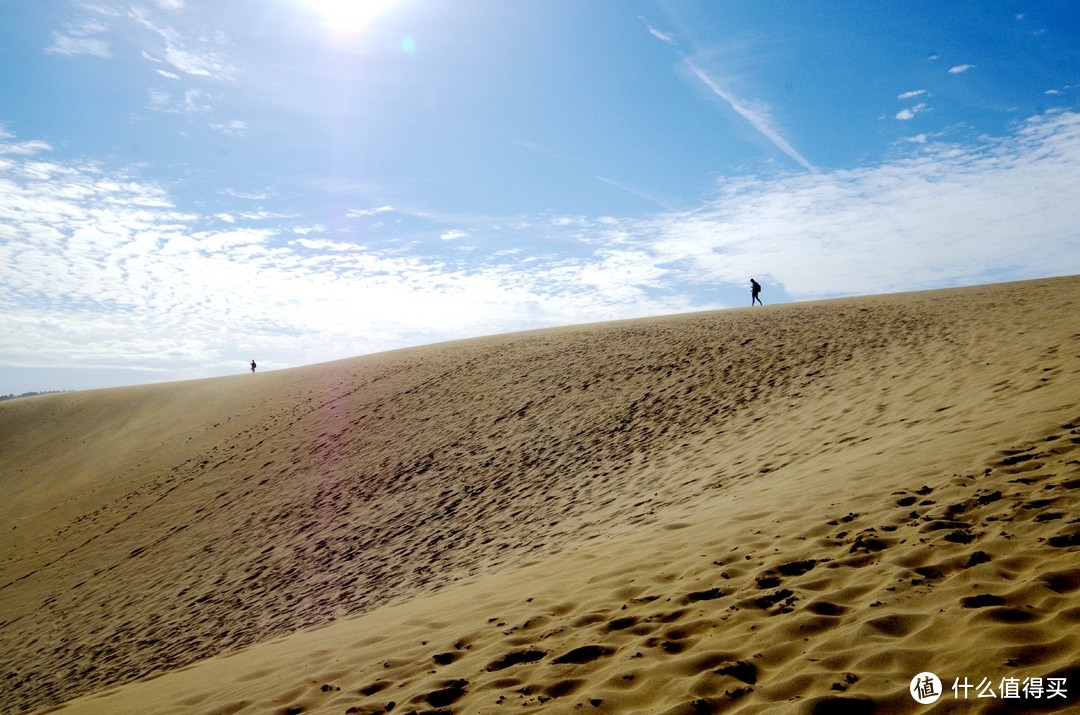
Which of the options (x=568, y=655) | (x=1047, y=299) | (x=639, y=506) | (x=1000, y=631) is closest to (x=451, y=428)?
(x=639, y=506)

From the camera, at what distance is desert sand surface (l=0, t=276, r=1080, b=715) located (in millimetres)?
3898

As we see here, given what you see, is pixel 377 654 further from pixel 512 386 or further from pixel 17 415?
pixel 17 415

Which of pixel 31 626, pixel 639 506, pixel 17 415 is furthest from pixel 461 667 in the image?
pixel 17 415

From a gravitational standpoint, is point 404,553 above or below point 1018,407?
below

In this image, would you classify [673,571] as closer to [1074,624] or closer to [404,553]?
[1074,624]

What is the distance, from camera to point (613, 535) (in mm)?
8359

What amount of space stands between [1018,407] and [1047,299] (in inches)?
439

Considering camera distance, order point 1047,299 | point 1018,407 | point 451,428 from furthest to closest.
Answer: point 451,428
point 1047,299
point 1018,407

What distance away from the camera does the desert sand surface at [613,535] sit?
3.90 meters

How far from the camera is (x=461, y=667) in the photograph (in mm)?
4762

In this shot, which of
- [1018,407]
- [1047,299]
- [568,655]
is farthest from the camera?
[1047,299]

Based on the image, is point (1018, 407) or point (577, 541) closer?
point (1018, 407)

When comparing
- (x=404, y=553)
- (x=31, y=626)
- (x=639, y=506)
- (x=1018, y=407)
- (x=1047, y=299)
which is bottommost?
(x=31, y=626)

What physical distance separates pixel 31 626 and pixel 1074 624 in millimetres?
16392
